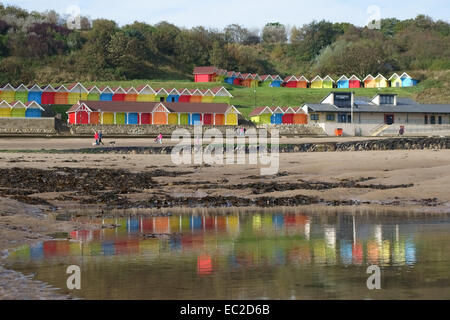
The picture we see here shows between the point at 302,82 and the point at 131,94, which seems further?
the point at 302,82

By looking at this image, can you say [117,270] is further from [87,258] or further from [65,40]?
[65,40]

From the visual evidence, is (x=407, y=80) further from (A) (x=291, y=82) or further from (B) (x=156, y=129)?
(B) (x=156, y=129)

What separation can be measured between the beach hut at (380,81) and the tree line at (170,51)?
12.4 m

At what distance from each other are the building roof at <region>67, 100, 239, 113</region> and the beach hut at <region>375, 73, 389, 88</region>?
49.0m

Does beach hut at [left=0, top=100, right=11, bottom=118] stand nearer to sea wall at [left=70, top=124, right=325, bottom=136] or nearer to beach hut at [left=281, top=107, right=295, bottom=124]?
sea wall at [left=70, top=124, right=325, bottom=136]

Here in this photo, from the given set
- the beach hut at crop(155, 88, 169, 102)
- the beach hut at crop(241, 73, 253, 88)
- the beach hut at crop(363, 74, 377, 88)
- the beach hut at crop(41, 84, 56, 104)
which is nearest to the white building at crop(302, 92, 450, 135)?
the beach hut at crop(155, 88, 169, 102)

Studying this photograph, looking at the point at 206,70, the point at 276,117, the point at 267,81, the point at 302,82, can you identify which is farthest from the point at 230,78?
the point at 276,117

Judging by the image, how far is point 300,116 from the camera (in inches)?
3720

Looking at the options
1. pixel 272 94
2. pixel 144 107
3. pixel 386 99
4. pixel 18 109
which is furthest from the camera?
pixel 272 94

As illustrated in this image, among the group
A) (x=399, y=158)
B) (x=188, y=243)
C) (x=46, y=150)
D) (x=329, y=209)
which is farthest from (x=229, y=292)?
(x=46, y=150)

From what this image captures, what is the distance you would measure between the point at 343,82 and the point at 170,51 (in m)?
46.0

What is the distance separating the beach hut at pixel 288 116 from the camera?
94294 millimetres

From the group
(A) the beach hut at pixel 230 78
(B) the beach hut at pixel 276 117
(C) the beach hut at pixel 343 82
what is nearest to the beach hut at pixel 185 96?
(B) the beach hut at pixel 276 117

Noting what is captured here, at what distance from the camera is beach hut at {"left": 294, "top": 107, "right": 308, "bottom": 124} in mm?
94000
